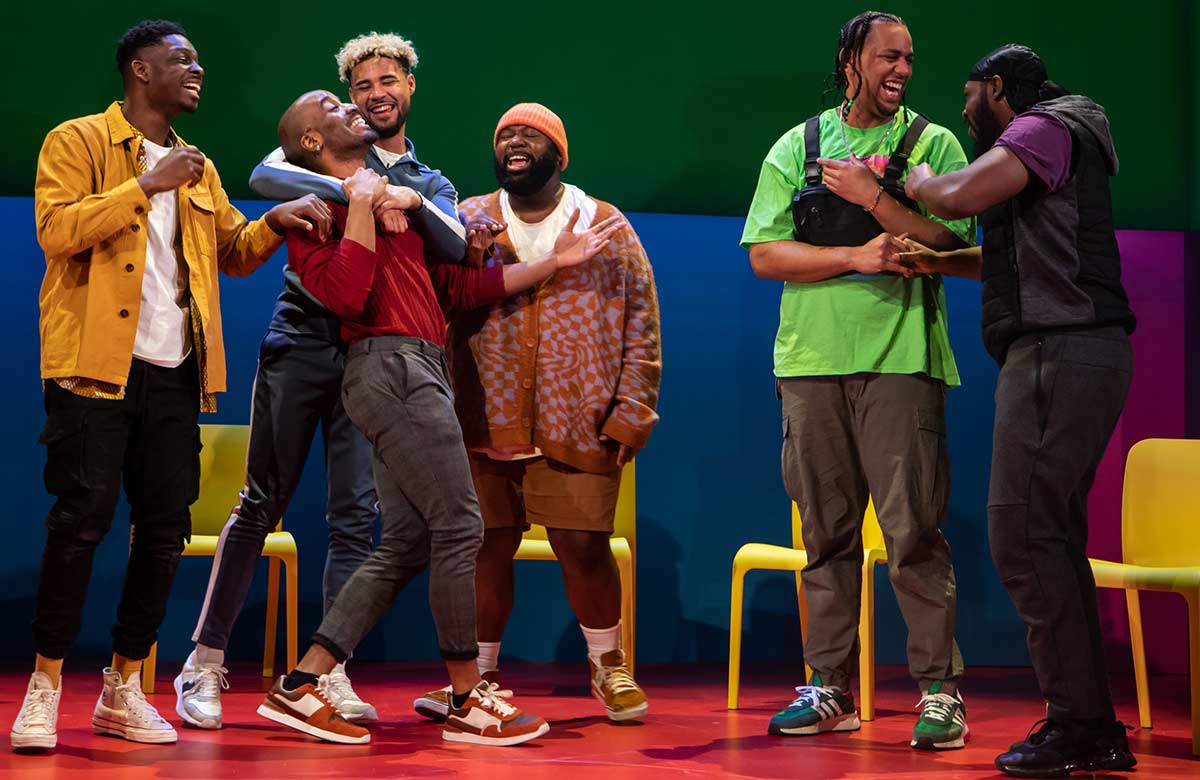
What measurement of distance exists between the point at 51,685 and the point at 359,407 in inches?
39.2

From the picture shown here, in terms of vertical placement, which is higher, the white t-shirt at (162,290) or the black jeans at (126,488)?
the white t-shirt at (162,290)

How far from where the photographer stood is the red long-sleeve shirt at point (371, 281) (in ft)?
11.2

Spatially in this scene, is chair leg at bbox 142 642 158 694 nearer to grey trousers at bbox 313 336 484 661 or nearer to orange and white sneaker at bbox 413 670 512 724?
orange and white sneaker at bbox 413 670 512 724

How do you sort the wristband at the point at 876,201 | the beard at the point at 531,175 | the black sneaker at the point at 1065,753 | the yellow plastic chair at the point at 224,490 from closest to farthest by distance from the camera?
the black sneaker at the point at 1065,753, the wristband at the point at 876,201, the beard at the point at 531,175, the yellow plastic chair at the point at 224,490

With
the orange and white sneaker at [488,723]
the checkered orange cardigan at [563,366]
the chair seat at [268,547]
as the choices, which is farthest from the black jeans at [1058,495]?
the chair seat at [268,547]

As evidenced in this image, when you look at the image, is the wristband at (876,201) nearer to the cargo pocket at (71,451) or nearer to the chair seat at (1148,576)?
the chair seat at (1148,576)

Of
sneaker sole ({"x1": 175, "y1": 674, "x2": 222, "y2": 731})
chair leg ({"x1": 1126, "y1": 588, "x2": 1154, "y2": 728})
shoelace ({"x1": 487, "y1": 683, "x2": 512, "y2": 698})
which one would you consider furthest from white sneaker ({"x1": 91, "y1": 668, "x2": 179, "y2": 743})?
chair leg ({"x1": 1126, "y1": 588, "x2": 1154, "y2": 728})

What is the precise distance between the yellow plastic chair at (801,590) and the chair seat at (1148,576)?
0.64 meters

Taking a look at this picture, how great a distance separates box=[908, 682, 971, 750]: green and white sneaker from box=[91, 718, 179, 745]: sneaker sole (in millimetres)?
1901

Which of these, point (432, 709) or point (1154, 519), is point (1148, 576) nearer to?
point (1154, 519)

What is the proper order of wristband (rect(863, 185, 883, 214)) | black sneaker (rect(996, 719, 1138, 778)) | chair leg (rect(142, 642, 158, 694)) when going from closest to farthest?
black sneaker (rect(996, 719, 1138, 778)) → wristband (rect(863, 185, 883, 214)) → chair leg (rect(142, 642, 158, 694))

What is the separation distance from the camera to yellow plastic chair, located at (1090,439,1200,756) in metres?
4.15

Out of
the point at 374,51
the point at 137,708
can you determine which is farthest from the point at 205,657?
the point at 374,51

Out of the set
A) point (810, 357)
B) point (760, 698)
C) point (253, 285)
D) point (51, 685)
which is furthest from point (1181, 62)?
point (51, 685)
